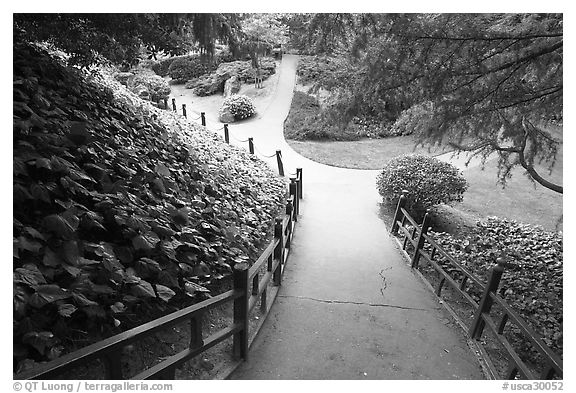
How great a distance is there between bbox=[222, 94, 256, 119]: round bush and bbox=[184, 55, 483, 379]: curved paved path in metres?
10.8

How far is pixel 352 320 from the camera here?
4.06 meters

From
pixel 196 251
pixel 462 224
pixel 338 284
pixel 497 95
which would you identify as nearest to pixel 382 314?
pixel 338 284

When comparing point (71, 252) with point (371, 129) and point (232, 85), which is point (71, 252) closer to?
point (371, 129)

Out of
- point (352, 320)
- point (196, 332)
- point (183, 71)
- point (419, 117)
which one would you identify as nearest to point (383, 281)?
point (352, 320)

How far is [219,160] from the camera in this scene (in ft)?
24.1

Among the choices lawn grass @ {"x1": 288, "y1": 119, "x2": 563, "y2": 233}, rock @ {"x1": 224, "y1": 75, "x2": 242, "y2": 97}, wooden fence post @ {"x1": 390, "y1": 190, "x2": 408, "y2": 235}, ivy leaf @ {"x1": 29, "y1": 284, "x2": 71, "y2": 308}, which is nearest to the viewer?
ivy leaf @ {"x1": 29, "y1": 284, "x2": 71, "y2": 308}

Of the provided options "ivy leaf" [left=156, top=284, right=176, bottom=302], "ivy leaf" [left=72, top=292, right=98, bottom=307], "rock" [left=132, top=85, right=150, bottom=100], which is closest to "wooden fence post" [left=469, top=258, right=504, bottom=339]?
"ivy leaf" [left=156, top=284, right=176, bottom=302]

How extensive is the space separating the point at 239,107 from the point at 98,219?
14849mm

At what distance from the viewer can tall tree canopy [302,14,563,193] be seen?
3486mm

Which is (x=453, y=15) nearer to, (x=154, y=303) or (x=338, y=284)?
(x=338, y=284)

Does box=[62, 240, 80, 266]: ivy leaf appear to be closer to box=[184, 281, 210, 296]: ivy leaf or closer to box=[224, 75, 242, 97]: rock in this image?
box=[184, 281, 210, 296]: ivy leaf

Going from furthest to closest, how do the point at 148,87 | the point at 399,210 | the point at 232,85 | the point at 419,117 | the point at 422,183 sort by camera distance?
the point at 232,85 → the point at 148,87 → the point at 422,183 → the point at 399,210 → the point at 419,117

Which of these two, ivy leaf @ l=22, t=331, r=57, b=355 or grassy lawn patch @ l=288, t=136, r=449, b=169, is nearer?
ivy leaf @ l=22, t=331, r=57, b=355

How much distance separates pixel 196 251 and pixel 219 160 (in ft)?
12.7
